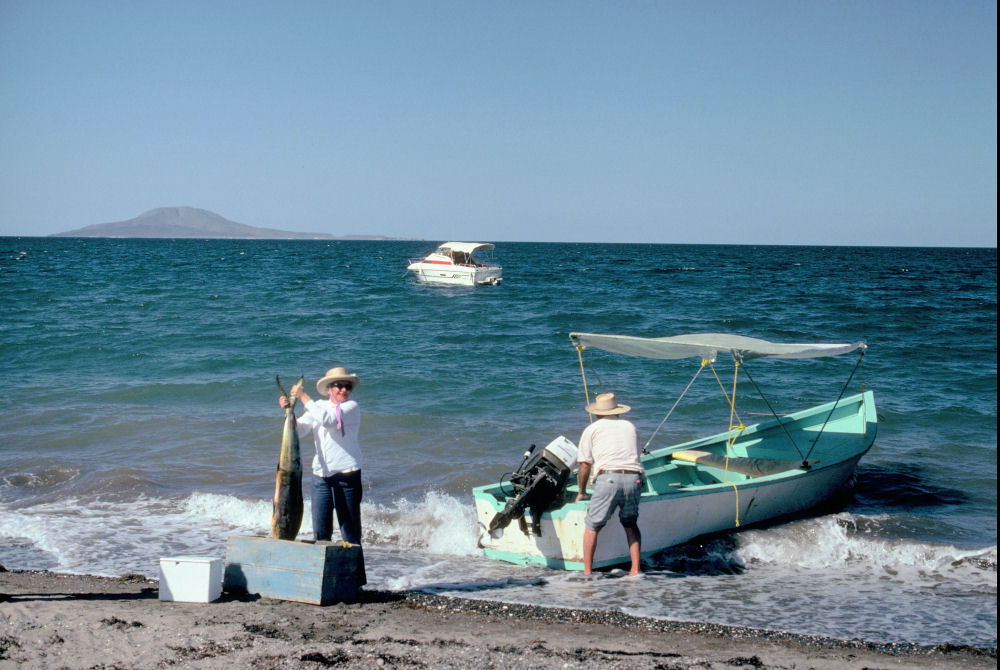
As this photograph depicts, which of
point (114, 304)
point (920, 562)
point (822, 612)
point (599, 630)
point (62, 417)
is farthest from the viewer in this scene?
point (114, 304)

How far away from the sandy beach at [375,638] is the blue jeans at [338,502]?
595 mm

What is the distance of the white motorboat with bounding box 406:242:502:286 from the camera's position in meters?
43.0

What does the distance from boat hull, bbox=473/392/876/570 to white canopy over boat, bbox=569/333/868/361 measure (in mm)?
1395

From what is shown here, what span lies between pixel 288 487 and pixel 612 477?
2.93 metres

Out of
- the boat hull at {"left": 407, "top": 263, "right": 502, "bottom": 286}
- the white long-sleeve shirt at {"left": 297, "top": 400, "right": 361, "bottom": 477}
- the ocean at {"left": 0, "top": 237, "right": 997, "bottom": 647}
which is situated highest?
the boat hull at {"left": 407, "top": 263, "right": 502, "bottom": 286}

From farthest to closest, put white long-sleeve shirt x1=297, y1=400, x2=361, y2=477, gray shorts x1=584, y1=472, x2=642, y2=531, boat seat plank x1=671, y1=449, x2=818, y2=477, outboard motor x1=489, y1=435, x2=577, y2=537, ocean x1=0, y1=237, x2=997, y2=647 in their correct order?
1. boat seat plank x1=671, y1=449, x2=818, y2=477
2. outboard motor x1=489, y1=435, x2=577, y2=537
3. ocean x1=0, y1=237, x2=997, y2=647
4. gray shorts x1=584, y1=472, x2=642, y2=531
5. white long-sleeve shirt x1=297, y1=400, x2=361, y2=477

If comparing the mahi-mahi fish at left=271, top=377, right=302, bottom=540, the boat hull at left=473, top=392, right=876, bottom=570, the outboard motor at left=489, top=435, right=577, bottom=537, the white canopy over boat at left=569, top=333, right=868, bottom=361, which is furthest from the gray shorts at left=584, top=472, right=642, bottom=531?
the mahi-mahi fish at left=271, top=377, right=302, bottom=540

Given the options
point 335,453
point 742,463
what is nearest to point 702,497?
point 742,463

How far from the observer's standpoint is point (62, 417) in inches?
569

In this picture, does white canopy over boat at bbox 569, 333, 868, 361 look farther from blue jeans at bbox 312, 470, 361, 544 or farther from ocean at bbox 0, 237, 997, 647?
blue jeans at bbox 312, 470, 361, 544

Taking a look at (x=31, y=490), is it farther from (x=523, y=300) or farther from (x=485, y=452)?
(x=523, y=300)

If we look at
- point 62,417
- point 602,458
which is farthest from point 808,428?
point 62,417

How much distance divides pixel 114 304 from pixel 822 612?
29.7 m

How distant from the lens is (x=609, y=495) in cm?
755
